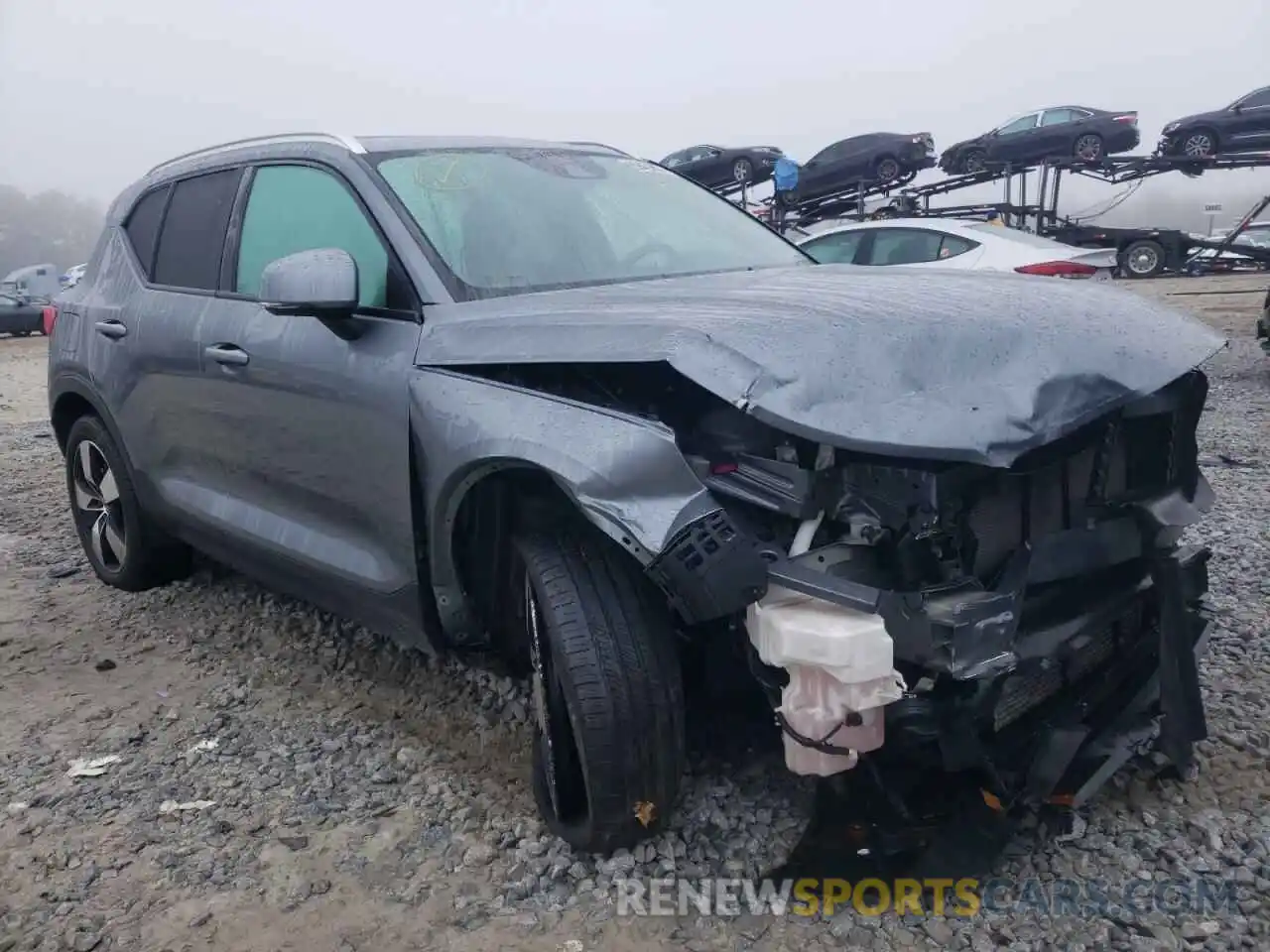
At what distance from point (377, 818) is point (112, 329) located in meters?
2.42

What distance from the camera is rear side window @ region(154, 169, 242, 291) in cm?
366

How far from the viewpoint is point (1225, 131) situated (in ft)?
60.4

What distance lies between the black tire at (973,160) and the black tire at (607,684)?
19.5 meters

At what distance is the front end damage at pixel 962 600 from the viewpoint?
1987 mm

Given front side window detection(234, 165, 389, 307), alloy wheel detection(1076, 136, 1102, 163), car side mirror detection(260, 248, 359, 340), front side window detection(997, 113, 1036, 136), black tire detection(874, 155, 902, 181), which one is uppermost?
front side window detection(997, 113, 1036, 136)

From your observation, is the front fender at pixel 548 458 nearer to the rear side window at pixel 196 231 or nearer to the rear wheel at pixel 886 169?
the rear side window at pixel 196 231

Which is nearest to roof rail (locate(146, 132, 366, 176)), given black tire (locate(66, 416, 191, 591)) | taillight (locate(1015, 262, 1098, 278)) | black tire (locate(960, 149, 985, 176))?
black tire (locate(66, 416, 191, 591))

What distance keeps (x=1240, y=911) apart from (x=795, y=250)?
2.46 metres

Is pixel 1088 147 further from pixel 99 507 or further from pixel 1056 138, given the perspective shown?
pixel 99 507

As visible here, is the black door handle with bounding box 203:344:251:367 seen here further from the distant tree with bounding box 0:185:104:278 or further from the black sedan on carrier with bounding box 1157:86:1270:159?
the distant tree with bounding box 0:185:104:278

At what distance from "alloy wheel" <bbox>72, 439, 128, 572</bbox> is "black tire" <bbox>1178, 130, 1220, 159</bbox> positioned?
63.6ft

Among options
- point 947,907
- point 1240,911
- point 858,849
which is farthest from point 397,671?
point 1240,911

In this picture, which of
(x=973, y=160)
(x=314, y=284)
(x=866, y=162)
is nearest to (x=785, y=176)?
(x=866, y=162)

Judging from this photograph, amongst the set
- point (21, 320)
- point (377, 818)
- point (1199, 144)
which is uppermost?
point (1199, 144)
